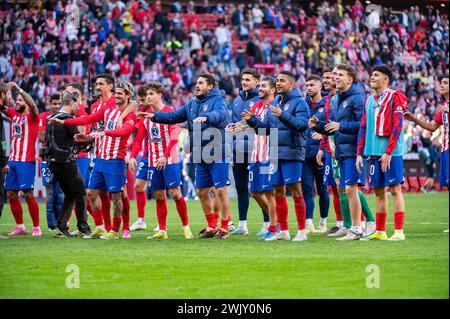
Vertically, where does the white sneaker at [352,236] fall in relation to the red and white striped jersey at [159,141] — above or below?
below

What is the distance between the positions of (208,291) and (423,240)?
5.50 m

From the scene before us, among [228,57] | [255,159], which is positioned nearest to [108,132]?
[255,159]

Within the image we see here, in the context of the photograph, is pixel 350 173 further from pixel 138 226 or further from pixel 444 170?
pixel 138 226

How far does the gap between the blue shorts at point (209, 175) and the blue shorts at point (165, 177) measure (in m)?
0.32

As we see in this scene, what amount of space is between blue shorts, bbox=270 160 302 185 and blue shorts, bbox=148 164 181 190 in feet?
5.40

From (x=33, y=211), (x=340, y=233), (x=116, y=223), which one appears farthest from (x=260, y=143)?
(x=33, y=211)

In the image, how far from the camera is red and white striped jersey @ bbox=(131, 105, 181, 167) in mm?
14625

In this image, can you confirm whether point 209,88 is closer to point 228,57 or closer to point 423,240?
point 423,240

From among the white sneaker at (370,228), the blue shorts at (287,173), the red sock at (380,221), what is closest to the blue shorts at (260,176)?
the blue shorts at (287,173)

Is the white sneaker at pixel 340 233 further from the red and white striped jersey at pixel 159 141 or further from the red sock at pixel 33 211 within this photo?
the red sock at pixel 33 211

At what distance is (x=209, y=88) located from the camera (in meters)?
14.5

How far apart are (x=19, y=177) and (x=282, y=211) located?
4498 millimetres

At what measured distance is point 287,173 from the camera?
44.6 feet

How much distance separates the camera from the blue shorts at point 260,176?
47.9 feet
